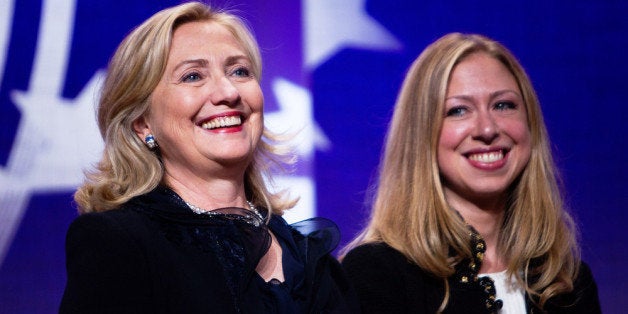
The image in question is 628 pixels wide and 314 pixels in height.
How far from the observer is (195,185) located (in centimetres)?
237

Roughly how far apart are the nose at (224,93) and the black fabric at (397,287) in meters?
0.62

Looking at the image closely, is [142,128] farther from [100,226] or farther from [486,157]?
[486,157]

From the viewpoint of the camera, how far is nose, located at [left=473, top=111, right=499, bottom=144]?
2.72 meters

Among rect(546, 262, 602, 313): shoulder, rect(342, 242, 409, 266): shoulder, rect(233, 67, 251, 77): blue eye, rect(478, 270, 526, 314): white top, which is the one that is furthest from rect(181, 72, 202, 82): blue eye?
rect(546, 262, 602, 313): shoulder

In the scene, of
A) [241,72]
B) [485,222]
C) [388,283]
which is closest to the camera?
[241,72]

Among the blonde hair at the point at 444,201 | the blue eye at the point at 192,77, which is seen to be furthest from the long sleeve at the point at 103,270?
the blonde hair at the point at 444,201

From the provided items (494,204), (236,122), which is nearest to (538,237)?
(494,204)

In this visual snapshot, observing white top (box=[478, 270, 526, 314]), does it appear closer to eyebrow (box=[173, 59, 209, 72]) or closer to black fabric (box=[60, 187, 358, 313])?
black fabric (box=[60, 187, 358, 313])

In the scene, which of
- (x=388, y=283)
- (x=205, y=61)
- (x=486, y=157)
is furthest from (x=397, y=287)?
(x=205, y=61)

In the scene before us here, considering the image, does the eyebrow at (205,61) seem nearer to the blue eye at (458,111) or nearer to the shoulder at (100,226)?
the shoulder at (100,226)

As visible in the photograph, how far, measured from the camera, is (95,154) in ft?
10.2

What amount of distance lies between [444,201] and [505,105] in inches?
13.2

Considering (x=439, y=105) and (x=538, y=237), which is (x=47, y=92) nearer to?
(x=439, y=105)

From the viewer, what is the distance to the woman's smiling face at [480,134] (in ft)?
8.98
